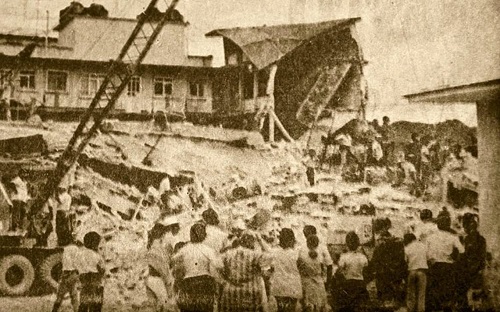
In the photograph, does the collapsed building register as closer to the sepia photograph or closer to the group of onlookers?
the sepia photograph

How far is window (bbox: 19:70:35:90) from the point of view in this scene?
545 centimetres

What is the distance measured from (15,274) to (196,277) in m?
1.50

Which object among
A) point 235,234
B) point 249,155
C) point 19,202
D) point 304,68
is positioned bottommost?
point 235,234

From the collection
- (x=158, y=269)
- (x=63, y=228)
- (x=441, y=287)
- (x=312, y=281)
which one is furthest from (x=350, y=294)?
(x=63, y=228)

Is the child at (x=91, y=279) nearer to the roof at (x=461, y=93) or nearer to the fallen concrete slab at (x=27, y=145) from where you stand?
the fallen concrete slab at (x=27, y=145)

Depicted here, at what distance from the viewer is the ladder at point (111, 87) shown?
535 centimetres

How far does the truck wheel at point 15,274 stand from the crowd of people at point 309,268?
3.23 feet

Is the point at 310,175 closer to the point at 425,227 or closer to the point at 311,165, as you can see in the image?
the point at 311,165

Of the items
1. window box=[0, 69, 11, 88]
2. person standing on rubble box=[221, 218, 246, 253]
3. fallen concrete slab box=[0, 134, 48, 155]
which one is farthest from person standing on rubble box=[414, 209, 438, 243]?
window box=[0, 69, 11, 88]

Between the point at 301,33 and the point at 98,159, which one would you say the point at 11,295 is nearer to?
the point at 98,159

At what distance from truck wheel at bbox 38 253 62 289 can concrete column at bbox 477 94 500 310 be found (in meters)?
3.80

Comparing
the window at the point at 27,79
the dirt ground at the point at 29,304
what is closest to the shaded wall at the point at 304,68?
the window at the point at 27,79

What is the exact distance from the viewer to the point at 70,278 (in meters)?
5.31

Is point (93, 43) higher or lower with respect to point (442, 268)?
higher
